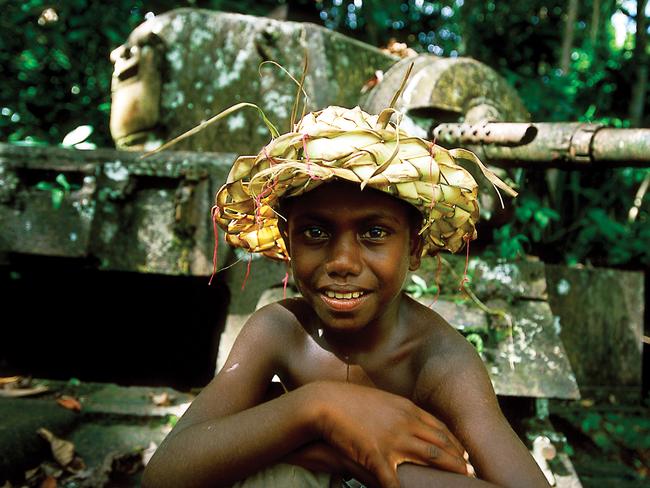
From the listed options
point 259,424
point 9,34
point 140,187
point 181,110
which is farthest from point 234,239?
point 9,34

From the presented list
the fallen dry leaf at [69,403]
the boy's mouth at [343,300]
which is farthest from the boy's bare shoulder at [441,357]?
the fallen dry leaf at [69,403]

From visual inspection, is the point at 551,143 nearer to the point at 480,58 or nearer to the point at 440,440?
the point at 440,440

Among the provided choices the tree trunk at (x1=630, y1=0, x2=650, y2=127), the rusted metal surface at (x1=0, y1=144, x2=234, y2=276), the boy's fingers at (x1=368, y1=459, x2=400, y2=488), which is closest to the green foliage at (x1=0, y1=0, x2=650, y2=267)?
the tree trunk at (x1=630, y1=0, x2=650, y2=127)

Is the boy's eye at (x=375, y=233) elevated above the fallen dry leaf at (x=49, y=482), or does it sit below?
above

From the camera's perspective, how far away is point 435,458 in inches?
44.4

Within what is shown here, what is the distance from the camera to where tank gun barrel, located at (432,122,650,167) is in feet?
7.91

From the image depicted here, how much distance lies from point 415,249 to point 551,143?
59.8 inches

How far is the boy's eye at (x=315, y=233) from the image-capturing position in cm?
125

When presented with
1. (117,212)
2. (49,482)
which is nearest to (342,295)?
(49,482)

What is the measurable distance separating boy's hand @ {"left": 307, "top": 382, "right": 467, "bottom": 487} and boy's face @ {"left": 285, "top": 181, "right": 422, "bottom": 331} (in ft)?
0.54

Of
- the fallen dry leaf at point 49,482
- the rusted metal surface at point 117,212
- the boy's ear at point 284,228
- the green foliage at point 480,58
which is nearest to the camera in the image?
the boy's ear at point 284,228

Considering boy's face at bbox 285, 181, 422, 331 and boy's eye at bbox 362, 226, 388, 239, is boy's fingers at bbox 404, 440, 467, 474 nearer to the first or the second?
boy's face at bbox 285, 181, 422, 331

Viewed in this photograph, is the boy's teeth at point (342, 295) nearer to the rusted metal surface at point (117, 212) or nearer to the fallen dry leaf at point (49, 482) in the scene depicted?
the fallen dry leaf at point (49, 482)

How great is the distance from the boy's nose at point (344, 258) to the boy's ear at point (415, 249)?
0.66 feet
